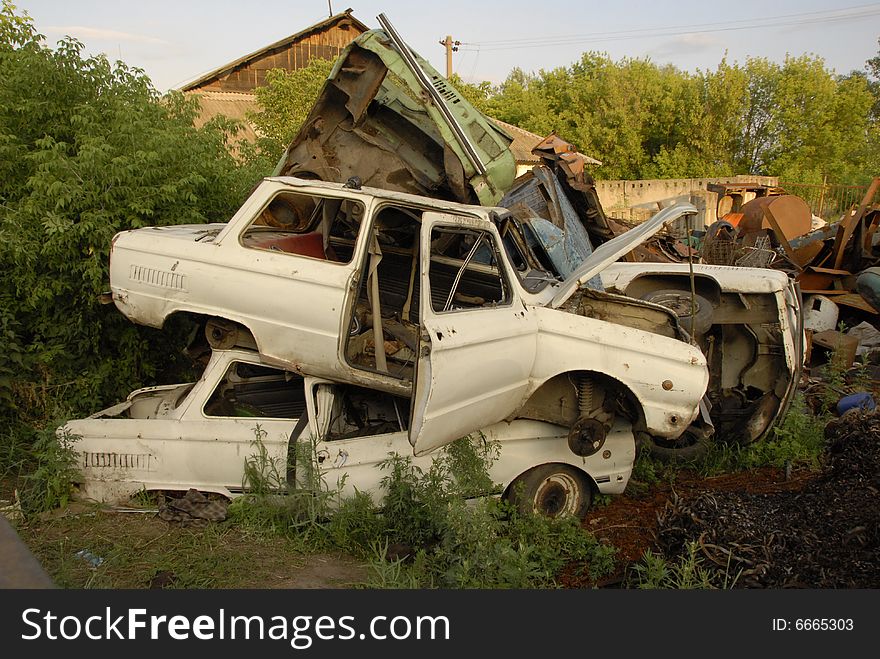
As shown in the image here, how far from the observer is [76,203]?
5.80 meters

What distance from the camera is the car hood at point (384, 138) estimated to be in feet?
21.5

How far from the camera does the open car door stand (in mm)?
4129

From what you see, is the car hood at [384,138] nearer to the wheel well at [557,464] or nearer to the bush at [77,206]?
the bush at [77,206]

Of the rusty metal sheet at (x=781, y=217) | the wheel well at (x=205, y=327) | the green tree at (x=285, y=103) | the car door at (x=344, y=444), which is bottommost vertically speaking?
the car door at (x=344, y=444)

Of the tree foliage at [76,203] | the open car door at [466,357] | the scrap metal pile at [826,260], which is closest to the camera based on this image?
the open car door at [466,357]

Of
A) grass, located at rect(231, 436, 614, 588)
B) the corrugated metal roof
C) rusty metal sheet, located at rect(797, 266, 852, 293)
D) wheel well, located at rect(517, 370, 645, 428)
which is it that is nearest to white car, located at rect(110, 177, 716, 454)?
A: wheel well, located at rect(517, 370, 645, 428)

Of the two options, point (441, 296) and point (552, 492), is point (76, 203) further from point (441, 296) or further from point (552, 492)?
point (552, 492)

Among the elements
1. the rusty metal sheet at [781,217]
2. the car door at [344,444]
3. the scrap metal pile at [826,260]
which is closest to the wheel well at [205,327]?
the car door at [344,444]

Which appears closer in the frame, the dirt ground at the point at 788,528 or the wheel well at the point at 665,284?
the dirt ground at the point at 788,528

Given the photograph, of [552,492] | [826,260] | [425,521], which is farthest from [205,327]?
[826,260]

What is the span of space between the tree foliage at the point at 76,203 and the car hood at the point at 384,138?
101 cm

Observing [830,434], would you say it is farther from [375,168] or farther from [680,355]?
[375,168]

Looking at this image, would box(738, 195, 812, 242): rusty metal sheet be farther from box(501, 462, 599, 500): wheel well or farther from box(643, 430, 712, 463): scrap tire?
box(501, 462, 599, 500): wheel well

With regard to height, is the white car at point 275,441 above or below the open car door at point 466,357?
below
